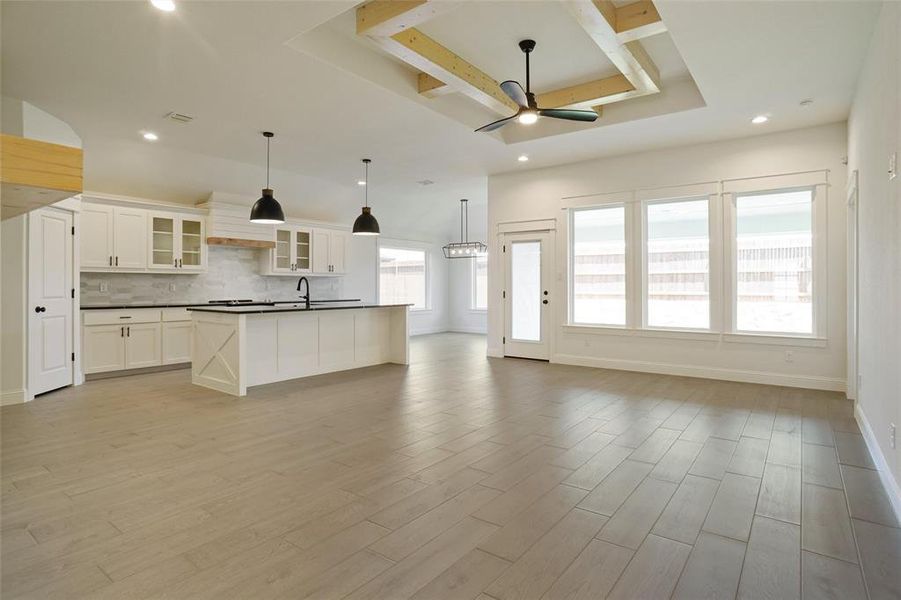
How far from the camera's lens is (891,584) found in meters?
1.90

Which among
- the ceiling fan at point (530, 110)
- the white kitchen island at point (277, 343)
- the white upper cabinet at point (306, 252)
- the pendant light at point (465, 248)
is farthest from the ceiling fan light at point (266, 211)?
the pendant light at point (465, 248)

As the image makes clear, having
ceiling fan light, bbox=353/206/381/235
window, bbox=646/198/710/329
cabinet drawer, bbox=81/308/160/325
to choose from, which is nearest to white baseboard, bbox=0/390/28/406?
cabinet drawer, bbox=81/308/160/325

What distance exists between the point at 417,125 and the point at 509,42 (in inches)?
61.0

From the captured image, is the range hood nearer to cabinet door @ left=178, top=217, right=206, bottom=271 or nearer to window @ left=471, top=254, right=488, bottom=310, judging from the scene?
cabinet door @ left=178, top=217, right=206, bottom=271

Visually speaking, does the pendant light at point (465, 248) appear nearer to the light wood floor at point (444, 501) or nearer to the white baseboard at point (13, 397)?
the light wood floor at point (444, 501)

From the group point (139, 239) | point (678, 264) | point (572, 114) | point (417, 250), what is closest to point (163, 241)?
point (139, 239)

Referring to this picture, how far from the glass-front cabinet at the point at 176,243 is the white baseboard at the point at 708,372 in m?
5.99

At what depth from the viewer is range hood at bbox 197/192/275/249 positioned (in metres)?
7.64

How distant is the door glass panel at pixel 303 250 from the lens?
29.9 feet

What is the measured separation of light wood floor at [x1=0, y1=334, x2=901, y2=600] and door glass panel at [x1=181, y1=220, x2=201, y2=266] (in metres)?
3.25

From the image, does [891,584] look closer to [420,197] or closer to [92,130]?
[92,130]

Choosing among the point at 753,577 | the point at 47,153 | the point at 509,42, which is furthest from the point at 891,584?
the point at 509,42

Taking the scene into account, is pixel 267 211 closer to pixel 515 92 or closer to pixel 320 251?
pixel 515 92

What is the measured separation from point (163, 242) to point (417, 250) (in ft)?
19.4
